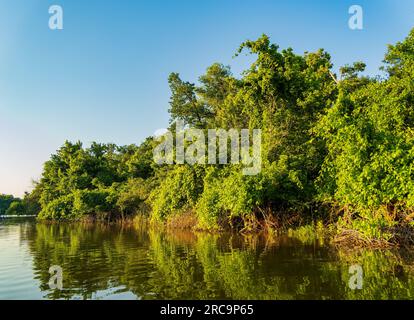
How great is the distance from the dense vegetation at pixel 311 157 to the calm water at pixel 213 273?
2.48 metres

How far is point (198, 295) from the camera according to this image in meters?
8.55

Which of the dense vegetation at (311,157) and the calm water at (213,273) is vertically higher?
the dense vegetation at (311,157)

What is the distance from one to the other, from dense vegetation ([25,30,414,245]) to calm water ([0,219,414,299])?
97.7 inches

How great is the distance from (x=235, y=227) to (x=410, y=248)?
11963 mm

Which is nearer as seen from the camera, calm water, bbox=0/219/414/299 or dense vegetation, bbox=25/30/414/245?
calm water, bbox=0/219/414/299

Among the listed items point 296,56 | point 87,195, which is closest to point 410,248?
point 296,56

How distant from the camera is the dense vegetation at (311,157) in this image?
560 inches

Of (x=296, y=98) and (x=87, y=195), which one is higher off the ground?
(x=296, y=98)

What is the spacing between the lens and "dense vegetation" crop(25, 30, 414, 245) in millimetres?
14219

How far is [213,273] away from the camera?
36.3ft

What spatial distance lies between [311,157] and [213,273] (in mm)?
12482

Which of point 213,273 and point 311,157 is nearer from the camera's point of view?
point 213,273

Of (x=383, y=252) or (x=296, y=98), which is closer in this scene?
(x=383, y=252)
